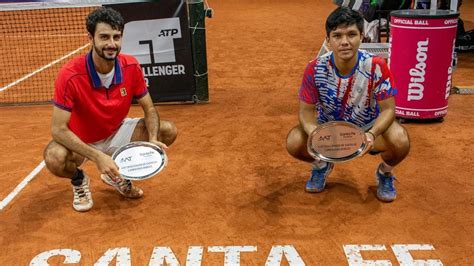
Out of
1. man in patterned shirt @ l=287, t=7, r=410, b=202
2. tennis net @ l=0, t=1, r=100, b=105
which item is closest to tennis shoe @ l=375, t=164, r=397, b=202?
man in patterned shirt @ l=287, t=7, r=410, b=202

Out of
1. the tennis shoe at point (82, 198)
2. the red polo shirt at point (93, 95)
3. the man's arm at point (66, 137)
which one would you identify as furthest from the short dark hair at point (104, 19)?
the tennis shoe at point (82, 198)

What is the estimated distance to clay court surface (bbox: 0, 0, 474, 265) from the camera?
11.5 feet

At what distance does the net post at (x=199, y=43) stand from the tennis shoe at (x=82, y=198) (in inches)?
114

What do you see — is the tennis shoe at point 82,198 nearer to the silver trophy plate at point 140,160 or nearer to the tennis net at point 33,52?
the silver trophy plate at point 140,160

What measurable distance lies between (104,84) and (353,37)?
1677 mm

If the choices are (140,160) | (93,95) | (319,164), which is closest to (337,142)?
(319,164)

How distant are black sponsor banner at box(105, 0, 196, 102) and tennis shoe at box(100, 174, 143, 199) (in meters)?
2.63

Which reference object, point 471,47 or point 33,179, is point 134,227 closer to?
point 33,179

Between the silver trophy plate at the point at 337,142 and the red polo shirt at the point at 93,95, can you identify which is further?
the red polo shirt at the point at 93,95

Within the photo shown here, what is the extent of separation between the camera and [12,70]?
29.5 feet

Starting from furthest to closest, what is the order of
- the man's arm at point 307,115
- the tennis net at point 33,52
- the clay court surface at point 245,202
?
the tennis net at point 33,52 < the man's arm at point 307,115 < the clay court surface at point 245,202

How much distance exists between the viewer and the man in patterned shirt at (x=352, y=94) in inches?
144

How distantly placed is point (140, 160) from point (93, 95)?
0.60 m

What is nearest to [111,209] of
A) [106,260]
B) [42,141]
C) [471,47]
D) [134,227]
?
[134,227]
